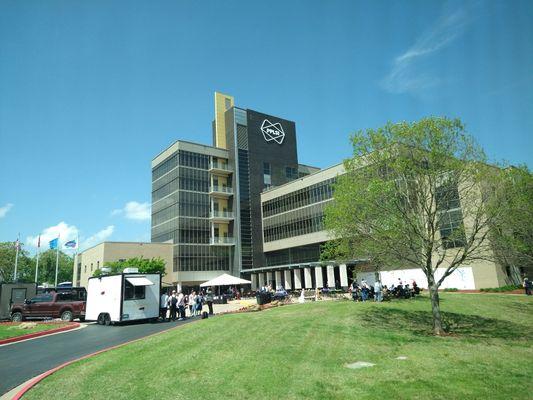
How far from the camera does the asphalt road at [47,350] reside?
11.0 meters

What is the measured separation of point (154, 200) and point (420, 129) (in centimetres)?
6128

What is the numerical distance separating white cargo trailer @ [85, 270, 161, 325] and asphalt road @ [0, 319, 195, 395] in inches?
100

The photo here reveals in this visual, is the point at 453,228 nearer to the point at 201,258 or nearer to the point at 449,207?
the point at 449,207

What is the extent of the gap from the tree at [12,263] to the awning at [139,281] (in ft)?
178

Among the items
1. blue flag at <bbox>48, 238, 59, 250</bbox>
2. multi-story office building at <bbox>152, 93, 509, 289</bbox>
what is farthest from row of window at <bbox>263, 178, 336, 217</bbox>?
blue flag at <bbox>48, 238, 59, 250</bbox>

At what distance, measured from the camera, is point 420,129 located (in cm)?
1717

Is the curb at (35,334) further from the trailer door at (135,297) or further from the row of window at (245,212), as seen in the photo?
the row of window at (245,212)

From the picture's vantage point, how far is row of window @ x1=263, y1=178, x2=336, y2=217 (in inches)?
2212

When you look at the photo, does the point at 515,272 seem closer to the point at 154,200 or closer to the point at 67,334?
the point at 67,334

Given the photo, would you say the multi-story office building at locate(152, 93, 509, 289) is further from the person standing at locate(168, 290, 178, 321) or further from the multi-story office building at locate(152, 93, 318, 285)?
the person standing at locate(168, 290, 178, 321)

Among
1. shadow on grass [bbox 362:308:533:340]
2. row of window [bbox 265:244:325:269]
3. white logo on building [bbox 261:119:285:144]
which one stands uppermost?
white logo on building [bbox 261:119:285:144]

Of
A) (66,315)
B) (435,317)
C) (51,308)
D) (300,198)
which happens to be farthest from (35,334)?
(300,198)

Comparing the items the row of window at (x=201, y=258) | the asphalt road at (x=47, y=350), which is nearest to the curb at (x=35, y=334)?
the asphalt road at (x=47, y=350)

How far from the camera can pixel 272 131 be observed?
239ft
